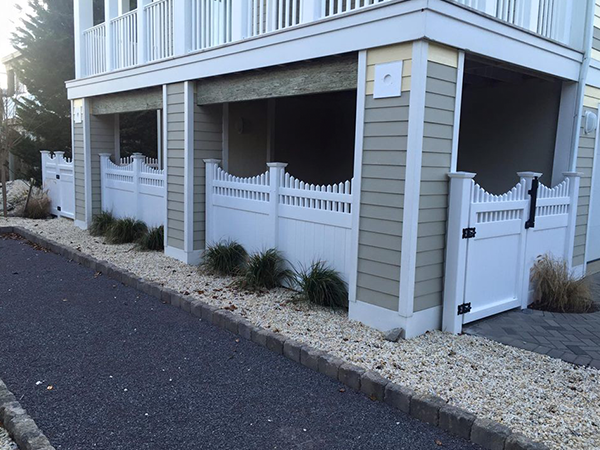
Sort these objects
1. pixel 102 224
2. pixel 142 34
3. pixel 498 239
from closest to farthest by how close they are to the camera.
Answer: pixel 498 239 → pixel 142 34 → pixel 102 224

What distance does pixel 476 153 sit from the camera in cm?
717

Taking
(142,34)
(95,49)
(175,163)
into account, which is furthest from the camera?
(95,49)

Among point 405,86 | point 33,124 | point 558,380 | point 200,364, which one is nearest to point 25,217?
point 33,124

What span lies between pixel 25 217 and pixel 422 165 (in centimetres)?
1073

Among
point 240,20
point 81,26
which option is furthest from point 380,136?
point 81,26

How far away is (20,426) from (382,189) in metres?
3.27

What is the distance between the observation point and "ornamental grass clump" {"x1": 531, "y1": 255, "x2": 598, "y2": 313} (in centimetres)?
544

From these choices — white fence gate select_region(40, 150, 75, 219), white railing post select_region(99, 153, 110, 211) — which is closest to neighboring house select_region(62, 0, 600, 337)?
white railing post select_region(99, 153, 110, 211)

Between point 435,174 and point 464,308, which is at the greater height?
point 435,174

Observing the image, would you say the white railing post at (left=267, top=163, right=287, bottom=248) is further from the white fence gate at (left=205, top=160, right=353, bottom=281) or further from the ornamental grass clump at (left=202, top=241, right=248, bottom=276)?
the ornamental grass clump at (left=202, top=241, right=248, bottom=276)

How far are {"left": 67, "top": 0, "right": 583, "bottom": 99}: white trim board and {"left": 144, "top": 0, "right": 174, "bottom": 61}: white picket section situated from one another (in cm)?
96

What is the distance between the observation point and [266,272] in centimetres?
605

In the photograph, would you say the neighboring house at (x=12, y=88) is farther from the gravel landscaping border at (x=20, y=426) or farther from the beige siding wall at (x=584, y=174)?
the beige siding wall at (x=584, y=174)

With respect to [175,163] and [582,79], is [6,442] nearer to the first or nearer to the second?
[175,163]
